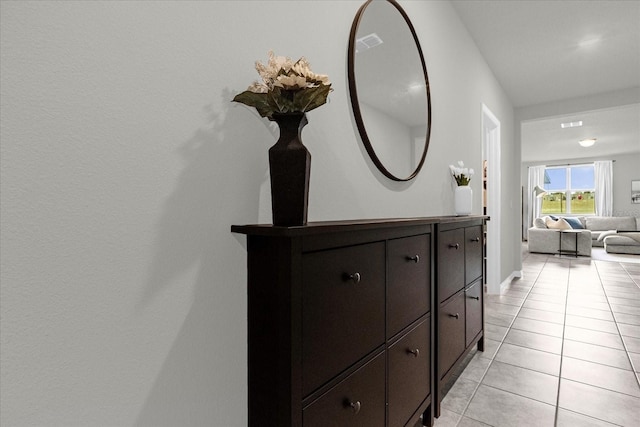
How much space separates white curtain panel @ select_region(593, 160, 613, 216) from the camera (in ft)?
32.9

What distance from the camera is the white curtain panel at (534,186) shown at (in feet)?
36.6

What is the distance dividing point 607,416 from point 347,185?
1789 millimetres

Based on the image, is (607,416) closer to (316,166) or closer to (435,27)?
(316,166)

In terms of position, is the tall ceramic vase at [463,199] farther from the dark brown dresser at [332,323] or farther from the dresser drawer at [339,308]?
the dresser drawer at [339,308]

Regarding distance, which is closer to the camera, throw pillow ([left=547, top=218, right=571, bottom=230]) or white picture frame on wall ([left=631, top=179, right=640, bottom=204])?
throw pillow ([left=547, top=218, right=571, bottom=230])

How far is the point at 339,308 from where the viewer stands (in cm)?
98

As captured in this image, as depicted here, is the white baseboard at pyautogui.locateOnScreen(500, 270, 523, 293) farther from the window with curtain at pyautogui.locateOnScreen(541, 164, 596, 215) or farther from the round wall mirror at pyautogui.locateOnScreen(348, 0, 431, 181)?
the window with curtain at pyautogui.locateOnScreen(541, 164, 596, 215)

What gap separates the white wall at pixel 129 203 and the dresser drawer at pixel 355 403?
0.23 metres

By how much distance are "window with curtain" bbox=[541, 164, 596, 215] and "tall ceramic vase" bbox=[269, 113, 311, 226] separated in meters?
12.9

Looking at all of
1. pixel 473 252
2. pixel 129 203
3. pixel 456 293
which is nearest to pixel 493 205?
pixel 473 252

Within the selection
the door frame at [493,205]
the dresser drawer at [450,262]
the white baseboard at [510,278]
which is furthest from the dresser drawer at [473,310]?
the white baseboard at [510,278]

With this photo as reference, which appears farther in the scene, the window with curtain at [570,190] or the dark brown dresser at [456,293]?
the window with curtain at [570,190]

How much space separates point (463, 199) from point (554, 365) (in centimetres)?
127

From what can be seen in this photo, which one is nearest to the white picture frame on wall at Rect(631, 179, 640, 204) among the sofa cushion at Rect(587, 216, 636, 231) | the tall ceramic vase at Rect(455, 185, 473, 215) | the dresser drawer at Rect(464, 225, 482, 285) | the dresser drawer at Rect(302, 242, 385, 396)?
the sofa cushion at Rect(587, 216, 636, 231)
